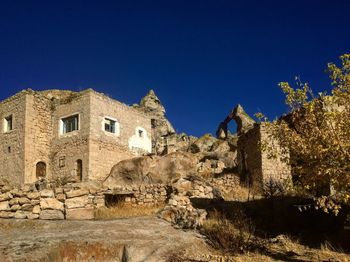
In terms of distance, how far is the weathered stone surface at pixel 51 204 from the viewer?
11961 mm

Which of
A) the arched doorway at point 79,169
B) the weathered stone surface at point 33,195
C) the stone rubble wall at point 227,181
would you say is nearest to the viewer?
the weathered stone surface at point 33,195

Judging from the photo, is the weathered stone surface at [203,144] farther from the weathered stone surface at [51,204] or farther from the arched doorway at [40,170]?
the weathered stone surface at [51,204]

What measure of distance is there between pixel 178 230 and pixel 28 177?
2032 cm

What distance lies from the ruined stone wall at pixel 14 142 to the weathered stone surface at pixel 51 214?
679 inches

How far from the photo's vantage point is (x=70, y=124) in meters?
29.6

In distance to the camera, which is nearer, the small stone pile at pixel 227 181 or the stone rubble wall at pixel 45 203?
the stone rubble wall at pixel 45 203

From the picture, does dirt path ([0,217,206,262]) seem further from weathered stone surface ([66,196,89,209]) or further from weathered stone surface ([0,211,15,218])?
weathered stone surface ([66,196,89,209])

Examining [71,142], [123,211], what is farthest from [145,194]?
[71,142]

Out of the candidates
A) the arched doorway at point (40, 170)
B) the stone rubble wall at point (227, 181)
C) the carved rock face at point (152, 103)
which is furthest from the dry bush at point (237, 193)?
the carved rock face at point (152, 103)

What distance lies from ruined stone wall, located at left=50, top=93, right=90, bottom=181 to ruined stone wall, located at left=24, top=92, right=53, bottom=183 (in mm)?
430

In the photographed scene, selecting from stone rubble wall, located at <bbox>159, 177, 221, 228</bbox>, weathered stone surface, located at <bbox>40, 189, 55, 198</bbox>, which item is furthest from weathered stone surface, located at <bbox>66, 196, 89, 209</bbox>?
stone rubble wall, located at <bbox>159, 177, 221, 228</bbox>

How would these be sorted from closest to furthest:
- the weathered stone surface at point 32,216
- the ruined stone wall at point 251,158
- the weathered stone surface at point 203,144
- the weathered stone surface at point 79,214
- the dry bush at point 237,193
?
the weathered stone surface at point 32,216 → the weathered stone surface at point 79,214 → the dry bush at point 237,193 → the ruined stone wall at point 251,158 → the weathered stone surface at point 203,144

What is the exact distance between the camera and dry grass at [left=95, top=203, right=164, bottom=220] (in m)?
13.3

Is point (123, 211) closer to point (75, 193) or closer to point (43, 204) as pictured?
point (75, 193)
